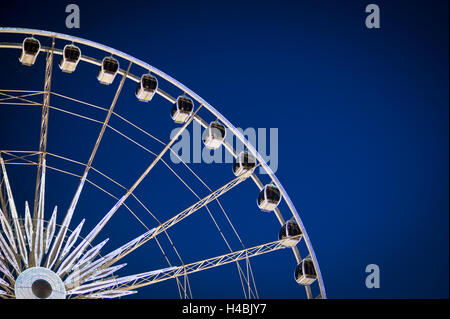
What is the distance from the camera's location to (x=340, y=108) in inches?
1368

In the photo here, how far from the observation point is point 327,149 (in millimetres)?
35438

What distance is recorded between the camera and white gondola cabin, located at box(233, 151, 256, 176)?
15656 mm

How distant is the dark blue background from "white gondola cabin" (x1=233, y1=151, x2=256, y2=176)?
18.5 m

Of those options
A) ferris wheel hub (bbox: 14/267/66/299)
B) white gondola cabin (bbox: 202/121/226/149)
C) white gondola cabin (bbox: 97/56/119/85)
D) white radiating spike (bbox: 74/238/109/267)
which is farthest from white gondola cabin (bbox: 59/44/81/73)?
ferris wheel hub (bbox: 14/267/66/299)

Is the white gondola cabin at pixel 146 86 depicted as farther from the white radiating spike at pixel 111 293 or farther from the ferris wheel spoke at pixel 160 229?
the white radiating spike at pixel 111 293

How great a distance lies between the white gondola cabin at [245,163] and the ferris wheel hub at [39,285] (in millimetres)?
5336

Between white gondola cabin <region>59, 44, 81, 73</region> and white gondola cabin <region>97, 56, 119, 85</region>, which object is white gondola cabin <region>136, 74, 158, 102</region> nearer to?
white gondola cabin <region>97, 56, 119, 85</region>

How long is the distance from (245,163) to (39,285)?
19.3 ft

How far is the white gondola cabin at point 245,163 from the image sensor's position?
51.4 feet

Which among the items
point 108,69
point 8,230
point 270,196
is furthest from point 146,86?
point 8,230

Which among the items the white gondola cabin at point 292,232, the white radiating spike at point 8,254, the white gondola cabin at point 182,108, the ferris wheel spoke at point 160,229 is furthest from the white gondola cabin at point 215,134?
the white radiating spike at point 8,254

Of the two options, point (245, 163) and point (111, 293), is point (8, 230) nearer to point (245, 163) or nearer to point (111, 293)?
point (111, 293)
